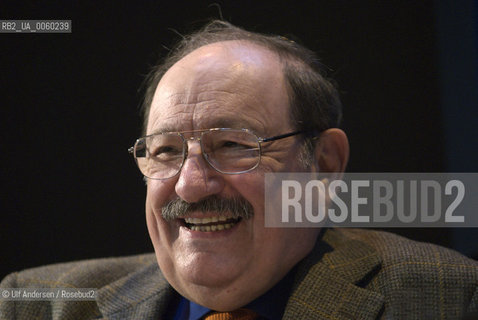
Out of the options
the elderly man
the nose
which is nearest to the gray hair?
the elderly man

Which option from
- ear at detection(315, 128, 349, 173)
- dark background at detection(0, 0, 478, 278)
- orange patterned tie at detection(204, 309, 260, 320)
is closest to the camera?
dark background at detection(0, 0, 478, 278)

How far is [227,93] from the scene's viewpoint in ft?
5.14

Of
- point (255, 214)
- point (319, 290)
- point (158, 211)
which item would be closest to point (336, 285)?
point (319, 290)

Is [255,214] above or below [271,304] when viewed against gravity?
above

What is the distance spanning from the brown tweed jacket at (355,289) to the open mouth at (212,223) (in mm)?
269

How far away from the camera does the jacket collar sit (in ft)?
4.84

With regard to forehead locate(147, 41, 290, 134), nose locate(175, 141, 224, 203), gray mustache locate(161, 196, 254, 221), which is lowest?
gray mustache locate(161, 196, 254, 221)

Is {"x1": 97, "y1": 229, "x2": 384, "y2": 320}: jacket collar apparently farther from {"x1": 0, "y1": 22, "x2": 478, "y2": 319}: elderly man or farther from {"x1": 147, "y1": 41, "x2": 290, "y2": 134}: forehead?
{"x1": 147, "y1": 41, "x2": 290, "y2": 134}: forehead

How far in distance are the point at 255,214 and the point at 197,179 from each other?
20 centimetres

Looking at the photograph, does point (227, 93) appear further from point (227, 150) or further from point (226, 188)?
point (226, 188)

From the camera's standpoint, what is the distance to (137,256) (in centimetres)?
210

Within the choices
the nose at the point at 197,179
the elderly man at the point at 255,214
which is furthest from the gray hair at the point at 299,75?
the nose at the point at 197,179

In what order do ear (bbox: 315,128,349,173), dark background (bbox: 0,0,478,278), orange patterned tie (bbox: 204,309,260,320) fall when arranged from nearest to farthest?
dark background (bbox: 0,0,478,278) < orange patterned tie (bbox: 204,309,260,320) < ear (bbox: 315,128,349,173)

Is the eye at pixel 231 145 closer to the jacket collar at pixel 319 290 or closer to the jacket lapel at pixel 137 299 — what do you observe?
the jacket collar at pixel 319 290
